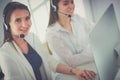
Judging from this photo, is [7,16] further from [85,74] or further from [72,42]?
[85,74]

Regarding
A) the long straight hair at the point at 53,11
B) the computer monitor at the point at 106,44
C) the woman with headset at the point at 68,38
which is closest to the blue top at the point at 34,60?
the woman with headset at the point at 68,38

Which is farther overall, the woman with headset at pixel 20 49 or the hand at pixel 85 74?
the hand at pixel 85 74

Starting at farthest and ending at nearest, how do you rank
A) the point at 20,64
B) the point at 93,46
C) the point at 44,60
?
1. the point at 44,60
2. the point at 20,64
3. the point at 93,46

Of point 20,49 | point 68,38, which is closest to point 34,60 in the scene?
point 20,49

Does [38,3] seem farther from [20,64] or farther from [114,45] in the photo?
[114,45]

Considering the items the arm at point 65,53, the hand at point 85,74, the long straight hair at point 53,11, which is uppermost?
the long straight hair at point 53,11

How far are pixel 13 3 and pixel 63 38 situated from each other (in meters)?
0.39

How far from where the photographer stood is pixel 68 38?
1.92 metres

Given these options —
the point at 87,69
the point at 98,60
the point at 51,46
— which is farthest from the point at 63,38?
the point at 98,60

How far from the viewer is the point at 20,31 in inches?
68.2

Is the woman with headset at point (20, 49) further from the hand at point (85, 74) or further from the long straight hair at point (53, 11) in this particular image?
the long straight hair at point (53, 11)

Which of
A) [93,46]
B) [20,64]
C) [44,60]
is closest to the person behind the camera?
[93,46]

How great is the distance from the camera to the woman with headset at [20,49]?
1.70 meters

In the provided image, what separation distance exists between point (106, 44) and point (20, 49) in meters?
0.49
